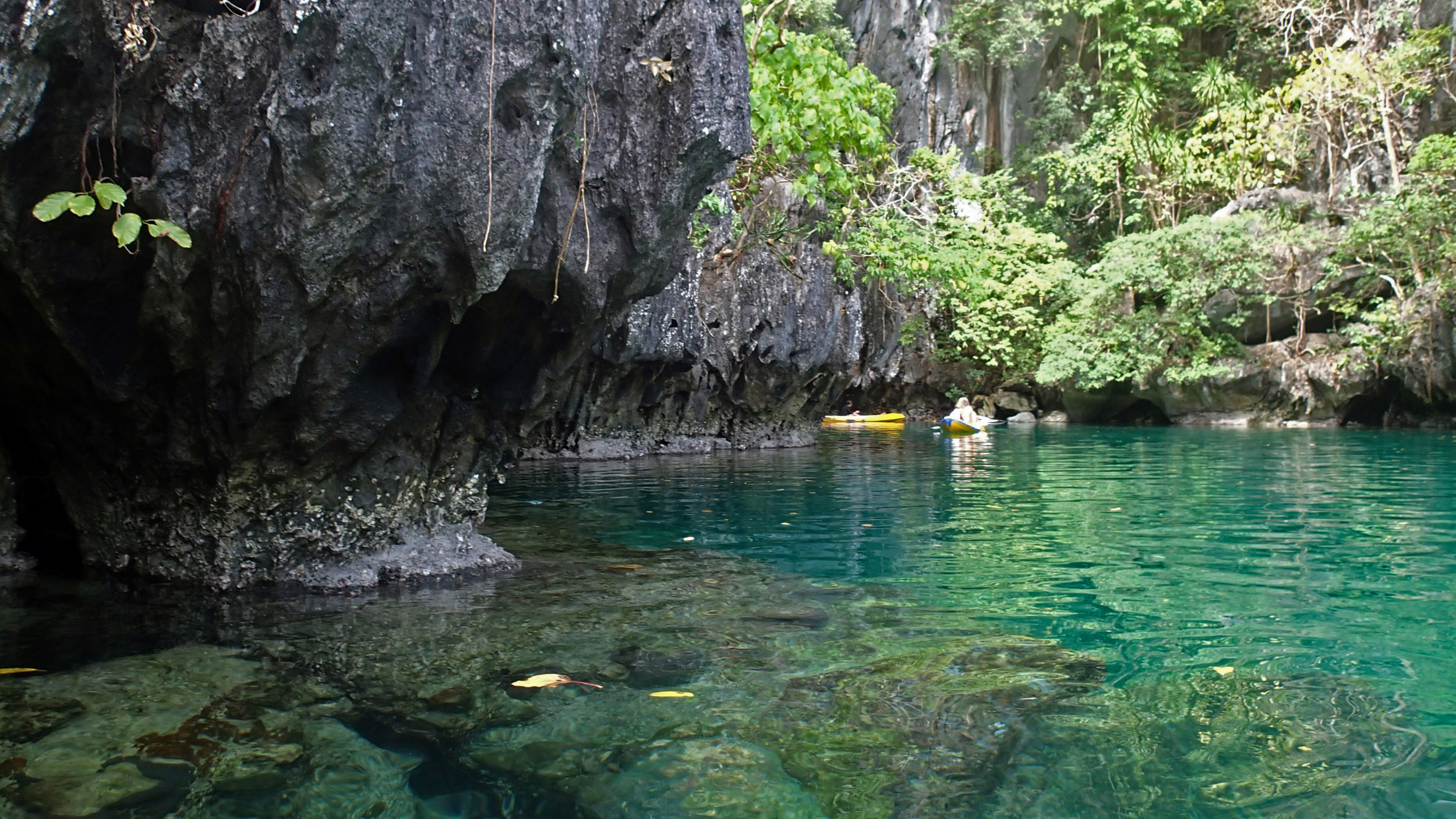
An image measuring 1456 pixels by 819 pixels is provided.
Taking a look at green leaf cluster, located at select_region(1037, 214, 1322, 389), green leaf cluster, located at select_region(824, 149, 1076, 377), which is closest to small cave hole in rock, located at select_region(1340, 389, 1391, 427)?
green leaf cluster, located at select_region(1037, 214, 1322, 389)

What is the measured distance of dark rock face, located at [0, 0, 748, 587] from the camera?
457cm

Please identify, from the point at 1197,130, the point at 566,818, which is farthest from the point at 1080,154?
the point at 566,818

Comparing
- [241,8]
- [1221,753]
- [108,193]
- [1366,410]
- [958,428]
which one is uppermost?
[241,8]

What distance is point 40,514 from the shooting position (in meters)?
6.76

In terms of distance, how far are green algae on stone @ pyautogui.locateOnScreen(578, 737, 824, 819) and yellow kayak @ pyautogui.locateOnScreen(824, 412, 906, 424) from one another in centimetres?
2998

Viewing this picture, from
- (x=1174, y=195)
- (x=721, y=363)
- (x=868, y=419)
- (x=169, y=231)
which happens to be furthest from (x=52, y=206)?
(x=1174, y=195)

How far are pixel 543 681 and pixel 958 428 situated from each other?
2271 centimetres

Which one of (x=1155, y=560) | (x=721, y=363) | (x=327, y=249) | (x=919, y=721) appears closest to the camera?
(x=919, y=721)

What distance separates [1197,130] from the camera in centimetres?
3130

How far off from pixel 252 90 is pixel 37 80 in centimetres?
83

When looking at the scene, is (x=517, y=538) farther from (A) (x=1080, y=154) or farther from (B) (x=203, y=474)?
(A) (x=1080, y=154)

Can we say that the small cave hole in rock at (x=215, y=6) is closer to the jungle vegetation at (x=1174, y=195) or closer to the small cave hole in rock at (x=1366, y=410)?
the jungle vegetation at (x=1174, y=195)

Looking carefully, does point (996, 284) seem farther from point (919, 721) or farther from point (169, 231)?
point (169, 231)

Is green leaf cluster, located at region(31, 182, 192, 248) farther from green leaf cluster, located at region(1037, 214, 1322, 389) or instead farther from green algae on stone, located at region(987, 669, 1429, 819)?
green leaf cluster, located at region(1037, 214, 1322, 389)
